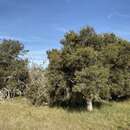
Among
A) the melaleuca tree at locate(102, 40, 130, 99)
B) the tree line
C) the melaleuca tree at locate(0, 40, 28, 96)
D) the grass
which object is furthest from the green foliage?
the melaleuca tree at locate(0, 40, 28, 96)

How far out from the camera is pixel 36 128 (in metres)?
12.3

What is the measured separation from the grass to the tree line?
5.51ft

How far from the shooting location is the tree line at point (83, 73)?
19.7m

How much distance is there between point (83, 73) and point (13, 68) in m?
15.1

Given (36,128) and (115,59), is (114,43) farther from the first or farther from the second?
(36,128)

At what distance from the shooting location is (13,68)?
32344 mm

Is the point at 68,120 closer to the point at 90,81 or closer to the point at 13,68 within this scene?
the point at 90,81

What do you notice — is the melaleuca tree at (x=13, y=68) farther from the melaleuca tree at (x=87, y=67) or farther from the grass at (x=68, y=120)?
the grass at (x=68, y=120)

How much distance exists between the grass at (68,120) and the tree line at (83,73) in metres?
1.68

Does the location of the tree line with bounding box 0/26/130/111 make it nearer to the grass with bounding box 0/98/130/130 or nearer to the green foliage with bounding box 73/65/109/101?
the green foliage with bounding box 73/65/109/101

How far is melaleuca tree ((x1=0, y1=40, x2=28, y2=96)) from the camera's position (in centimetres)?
3052

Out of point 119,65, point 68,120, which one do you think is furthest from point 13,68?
point 68,120

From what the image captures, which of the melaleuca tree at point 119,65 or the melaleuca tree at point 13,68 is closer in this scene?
the melaleuca tree at point 119,65

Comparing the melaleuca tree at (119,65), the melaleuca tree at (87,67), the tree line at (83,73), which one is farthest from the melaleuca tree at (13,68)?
the melaleuca tree at (119,65)
